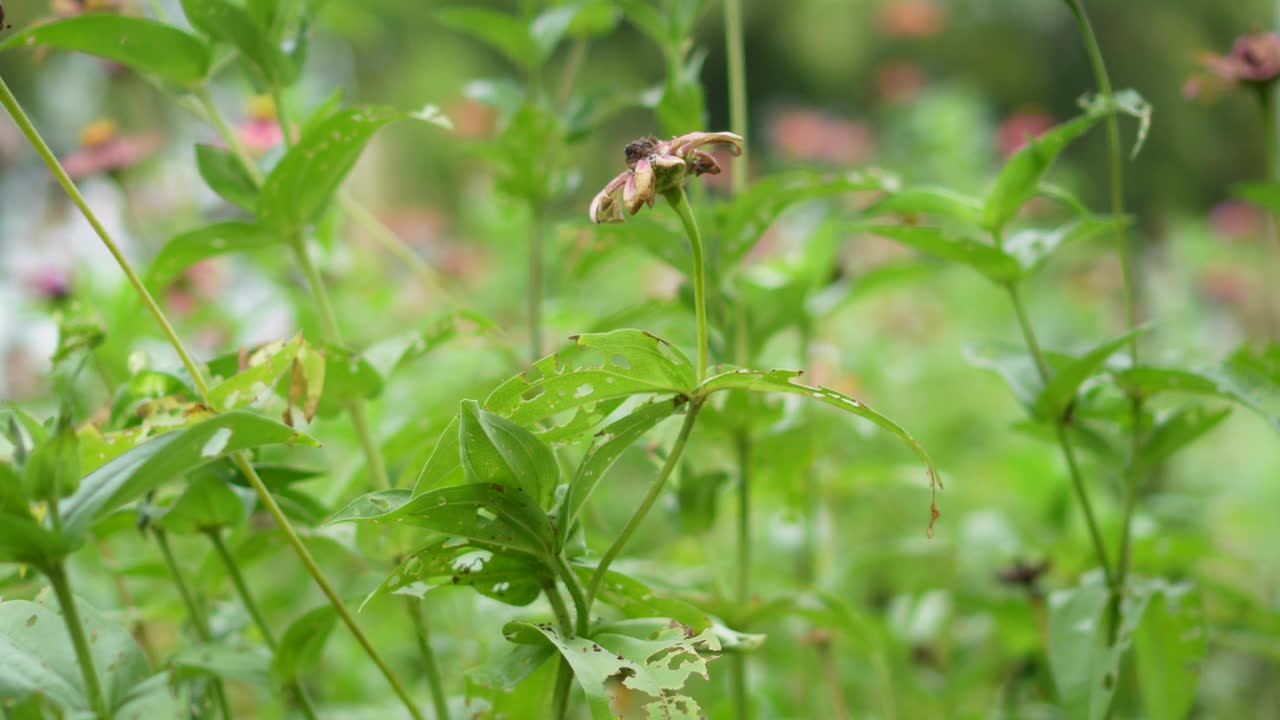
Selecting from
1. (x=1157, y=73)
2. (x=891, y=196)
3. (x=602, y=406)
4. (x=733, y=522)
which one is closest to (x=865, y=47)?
(x=1157, y=73)

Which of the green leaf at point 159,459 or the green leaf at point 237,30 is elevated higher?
the green leaf at point 237,30

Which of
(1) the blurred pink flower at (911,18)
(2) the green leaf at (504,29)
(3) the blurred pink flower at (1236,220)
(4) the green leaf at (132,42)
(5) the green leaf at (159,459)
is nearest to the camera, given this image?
(5) the green leaf at (159,459)

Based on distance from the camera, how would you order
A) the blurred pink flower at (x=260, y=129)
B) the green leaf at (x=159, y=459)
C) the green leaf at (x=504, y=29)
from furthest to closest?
the blurred pink flower at (x=260, y=129) < the green leaf at (x=504, y=29) < the green leaf at (x=159, y=459)

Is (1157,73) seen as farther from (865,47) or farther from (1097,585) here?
(1097,585)

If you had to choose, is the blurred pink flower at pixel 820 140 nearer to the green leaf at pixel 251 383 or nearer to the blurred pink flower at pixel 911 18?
the blurred pink flower at pixel 911 18

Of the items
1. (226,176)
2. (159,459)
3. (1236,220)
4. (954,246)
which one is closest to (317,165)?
(226,176)

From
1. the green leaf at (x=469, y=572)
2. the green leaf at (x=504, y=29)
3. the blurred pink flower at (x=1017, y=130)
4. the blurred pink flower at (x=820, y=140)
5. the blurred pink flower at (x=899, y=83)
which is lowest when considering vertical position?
the green leaf at (x=469, y=572)

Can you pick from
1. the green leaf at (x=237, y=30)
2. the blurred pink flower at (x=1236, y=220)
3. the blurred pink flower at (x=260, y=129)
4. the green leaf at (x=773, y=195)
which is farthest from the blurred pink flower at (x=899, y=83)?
the green leaf at (x=237, y=30)

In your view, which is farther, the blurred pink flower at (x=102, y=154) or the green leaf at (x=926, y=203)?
the blurred pink flower at (x=102, y=154)

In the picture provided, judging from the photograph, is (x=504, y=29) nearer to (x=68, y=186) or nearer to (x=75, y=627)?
(x=68, y=186)
